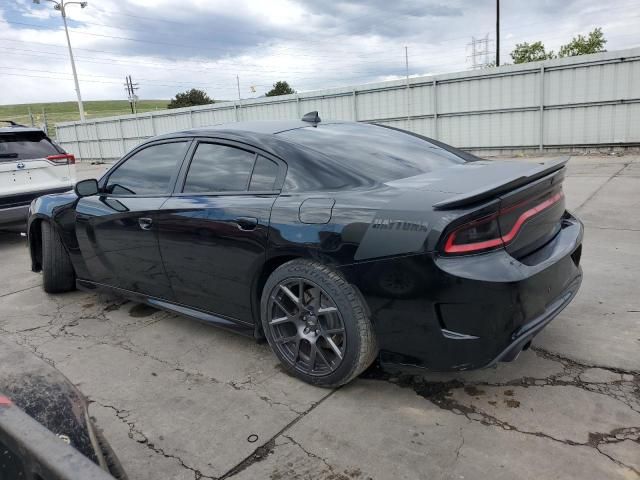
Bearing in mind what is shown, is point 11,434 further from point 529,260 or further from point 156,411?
point 529,260

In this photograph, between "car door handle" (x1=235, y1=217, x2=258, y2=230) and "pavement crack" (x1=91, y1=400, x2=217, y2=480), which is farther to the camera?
"car door handle" (x1=235, y1=217, x2=258, y2=230)

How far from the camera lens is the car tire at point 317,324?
250 centimetres

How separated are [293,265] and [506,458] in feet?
4.38

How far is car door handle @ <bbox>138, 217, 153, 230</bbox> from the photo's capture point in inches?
135

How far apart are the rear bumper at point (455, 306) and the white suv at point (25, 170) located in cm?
624

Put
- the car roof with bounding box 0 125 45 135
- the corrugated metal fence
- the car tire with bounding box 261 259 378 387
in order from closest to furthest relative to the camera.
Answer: the car tire with bounding box 261 259 378 387 → the car roof with bounding box 0 125 45 135 → the corrugated metal fence

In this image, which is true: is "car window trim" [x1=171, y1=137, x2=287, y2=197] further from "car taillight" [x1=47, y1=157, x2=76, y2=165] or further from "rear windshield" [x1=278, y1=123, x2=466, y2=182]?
"car taillight" [x1=47, y1=157, x2=76, y2=165]

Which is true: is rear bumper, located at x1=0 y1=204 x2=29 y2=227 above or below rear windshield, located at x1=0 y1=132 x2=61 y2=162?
below

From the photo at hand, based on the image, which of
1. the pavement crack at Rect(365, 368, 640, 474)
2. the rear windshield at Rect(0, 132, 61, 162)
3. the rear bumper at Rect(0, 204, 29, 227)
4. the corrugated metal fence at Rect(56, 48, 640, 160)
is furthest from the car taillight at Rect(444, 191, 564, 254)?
the corrugated metal fence at Rect(56, 48, 640, 160)

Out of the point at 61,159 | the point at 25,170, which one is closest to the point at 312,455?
the point at 25,170

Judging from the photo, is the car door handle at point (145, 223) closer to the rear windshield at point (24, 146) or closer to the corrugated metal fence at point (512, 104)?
the rear windshield at point (24, 146)

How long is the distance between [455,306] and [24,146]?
23.3ft

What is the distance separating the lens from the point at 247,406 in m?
2.68

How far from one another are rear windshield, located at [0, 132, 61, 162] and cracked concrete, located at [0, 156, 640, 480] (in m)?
4.00
